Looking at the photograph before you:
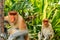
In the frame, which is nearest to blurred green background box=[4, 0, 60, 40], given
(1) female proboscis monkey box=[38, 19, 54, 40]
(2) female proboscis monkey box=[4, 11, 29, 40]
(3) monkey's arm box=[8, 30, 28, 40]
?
(1) female proboscis monkey box=[38, 19, 54, 40]

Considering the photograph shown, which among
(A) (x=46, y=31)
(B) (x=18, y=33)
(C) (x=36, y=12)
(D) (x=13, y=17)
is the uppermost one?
(D) (x=13, y=17)

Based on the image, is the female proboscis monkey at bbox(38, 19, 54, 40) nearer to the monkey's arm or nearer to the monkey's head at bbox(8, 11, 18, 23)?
the monkey's arm

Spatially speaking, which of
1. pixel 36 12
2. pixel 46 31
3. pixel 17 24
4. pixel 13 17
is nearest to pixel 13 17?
pixel 13 17

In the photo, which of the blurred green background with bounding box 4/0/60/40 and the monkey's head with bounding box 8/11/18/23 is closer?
the monkey's head with bounding box 8/11/18/23

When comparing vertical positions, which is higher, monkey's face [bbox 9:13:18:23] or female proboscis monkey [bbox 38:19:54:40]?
monkey's face [bbox 9:13:18:23]

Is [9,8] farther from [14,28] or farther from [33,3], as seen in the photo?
[14,28]

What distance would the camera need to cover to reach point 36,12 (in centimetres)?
809

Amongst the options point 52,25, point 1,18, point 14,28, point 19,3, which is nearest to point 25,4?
point 19,3

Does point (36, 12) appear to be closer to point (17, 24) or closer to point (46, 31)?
point (46, 31)

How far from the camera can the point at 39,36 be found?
24.9 feet

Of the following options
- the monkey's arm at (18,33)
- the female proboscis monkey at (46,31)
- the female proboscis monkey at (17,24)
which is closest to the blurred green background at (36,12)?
the female proboscis monkey at (46,31)

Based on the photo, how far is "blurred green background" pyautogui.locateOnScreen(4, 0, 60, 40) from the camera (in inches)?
303

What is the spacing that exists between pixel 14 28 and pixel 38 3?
2.79 metres

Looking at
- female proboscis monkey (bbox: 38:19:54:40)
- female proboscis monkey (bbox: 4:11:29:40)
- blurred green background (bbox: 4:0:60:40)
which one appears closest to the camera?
female proboscis monkey (bbox: 4:11:29:40)
